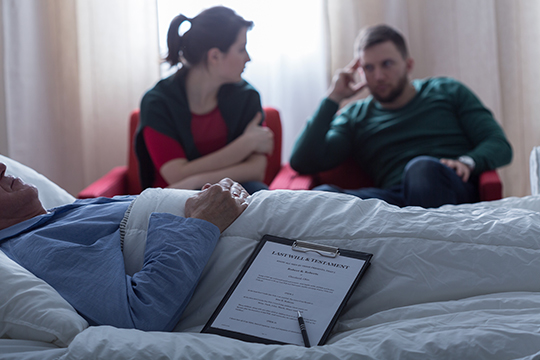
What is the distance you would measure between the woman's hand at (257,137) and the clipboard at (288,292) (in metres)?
1.04

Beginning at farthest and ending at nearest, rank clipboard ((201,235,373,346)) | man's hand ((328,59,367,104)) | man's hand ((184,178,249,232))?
1. man's hand ((328,59,367,104))
2. man's hand ((184,178,249,232))
3. clipboard ((201,235,373,346))

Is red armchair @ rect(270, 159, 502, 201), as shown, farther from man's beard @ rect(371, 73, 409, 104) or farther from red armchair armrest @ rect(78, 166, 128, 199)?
red armchair armrest @ rect(78, 166, 128, 199)

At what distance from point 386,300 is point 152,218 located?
46 cm

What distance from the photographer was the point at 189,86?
201cm

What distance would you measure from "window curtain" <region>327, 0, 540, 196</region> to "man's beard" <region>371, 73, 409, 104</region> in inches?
21.0

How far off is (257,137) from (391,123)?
24.1 inches

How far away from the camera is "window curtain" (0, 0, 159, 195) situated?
2570 mm

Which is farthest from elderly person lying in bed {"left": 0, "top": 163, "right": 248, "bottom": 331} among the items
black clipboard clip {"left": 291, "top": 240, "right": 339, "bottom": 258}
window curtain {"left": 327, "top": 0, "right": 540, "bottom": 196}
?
window curtain {"left": 327, "top": 0, "right": 540, "bottom": 196}

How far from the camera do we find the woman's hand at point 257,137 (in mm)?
1954

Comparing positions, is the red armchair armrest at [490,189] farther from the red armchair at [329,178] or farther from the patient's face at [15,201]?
the patient's face at [15,201]

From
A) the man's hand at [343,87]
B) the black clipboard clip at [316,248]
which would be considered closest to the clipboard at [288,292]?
the black clipboard clip at [316,248]

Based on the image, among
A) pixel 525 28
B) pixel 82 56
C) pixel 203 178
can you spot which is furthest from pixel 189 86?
pixel 525 28

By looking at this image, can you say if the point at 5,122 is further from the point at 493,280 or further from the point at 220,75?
the point at 493,280

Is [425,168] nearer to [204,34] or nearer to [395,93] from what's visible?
[395,93]
